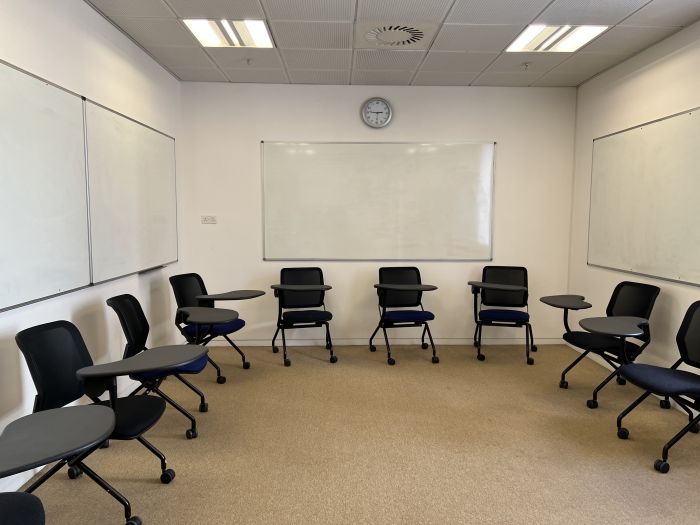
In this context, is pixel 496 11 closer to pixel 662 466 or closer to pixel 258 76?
pixel 258 76

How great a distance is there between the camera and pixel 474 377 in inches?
172

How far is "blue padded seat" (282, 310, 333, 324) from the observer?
470 centimetres

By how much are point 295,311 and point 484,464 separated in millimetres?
2763

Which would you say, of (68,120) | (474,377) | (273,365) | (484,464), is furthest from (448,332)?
(68,120)

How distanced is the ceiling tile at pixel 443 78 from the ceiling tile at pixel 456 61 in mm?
109

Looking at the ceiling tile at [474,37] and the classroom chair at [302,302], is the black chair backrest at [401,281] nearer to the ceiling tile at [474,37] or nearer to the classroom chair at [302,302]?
the classroom chair at [302,302]

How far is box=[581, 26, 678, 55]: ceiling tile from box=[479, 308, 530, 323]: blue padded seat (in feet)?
8.70

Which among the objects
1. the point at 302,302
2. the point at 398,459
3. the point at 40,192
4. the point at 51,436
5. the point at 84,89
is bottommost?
the point at 398,459

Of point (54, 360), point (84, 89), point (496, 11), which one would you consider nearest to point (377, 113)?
point (496, 11)

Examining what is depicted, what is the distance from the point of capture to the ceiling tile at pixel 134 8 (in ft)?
10.5

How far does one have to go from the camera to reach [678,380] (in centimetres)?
284

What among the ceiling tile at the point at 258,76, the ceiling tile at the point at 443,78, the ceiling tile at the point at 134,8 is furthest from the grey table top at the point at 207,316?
the ceiling tile at the point at 443,78

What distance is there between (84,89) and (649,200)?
15.4 feet

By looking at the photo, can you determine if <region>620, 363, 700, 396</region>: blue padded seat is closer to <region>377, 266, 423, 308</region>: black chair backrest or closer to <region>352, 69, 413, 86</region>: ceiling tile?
<region>377, 266, 423, 308</region>: black chair backrest
